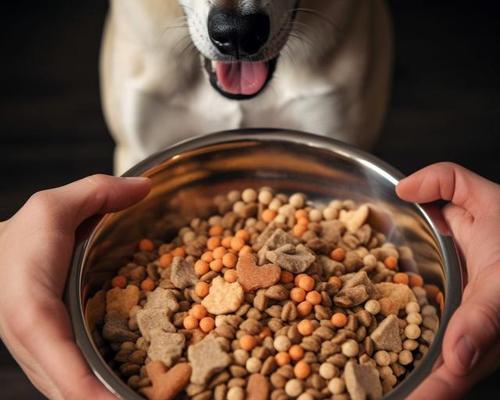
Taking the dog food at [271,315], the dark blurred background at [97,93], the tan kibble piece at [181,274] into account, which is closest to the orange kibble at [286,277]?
the dog food at [271,315]

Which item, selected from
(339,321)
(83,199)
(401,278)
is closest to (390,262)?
(401,278)

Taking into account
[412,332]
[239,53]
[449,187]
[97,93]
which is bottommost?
[97,93]

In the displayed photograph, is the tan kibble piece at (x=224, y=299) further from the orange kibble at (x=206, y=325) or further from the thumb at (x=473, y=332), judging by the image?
the thumb at (x=473, y=332)

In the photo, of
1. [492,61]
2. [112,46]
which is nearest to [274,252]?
[112,46]

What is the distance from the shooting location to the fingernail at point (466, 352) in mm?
683

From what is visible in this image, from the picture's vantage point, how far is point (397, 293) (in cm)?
84

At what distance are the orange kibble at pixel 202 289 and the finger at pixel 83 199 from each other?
127mm

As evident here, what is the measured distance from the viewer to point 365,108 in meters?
1.13

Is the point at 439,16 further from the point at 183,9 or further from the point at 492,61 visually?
the point at 183,9

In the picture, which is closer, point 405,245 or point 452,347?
point 452,347

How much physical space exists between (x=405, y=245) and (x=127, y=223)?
1.11 ft

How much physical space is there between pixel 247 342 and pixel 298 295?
78 mm

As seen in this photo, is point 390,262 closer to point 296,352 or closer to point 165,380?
point 296,352

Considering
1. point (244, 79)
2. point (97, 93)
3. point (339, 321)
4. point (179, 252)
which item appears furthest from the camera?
point (97, 93)
